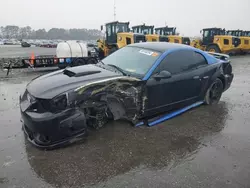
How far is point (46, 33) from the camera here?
123 metres

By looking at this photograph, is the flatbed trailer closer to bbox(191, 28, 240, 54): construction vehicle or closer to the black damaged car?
the black damaged car

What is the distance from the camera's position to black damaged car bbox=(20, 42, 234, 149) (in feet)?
10.5

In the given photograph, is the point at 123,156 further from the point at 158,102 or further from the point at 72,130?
the point at 158,102

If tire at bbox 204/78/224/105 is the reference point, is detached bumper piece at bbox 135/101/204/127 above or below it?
below

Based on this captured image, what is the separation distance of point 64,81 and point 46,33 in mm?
130735

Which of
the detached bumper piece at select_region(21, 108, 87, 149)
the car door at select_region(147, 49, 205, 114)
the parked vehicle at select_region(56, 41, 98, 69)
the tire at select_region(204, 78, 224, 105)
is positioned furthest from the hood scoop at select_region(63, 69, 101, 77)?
the parked vehicle at select_region(56, 41, 98, 69)

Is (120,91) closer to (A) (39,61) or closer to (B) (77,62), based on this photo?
(A) (39,61)

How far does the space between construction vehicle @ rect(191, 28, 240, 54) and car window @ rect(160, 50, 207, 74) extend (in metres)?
17.3

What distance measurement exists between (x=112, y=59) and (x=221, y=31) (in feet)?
68.3

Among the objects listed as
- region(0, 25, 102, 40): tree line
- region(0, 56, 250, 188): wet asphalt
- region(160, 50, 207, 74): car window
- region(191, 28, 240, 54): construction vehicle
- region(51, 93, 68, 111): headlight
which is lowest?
region(0, 56, 250, 188): wet asphalt

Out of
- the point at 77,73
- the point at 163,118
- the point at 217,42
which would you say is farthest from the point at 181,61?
the point at 217,42

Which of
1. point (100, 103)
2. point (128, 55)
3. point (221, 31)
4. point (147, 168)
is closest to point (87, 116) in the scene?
point (100, 103)

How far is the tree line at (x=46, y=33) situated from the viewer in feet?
389

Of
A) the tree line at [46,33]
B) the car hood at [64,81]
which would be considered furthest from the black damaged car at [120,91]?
the tree line at [46,33]
